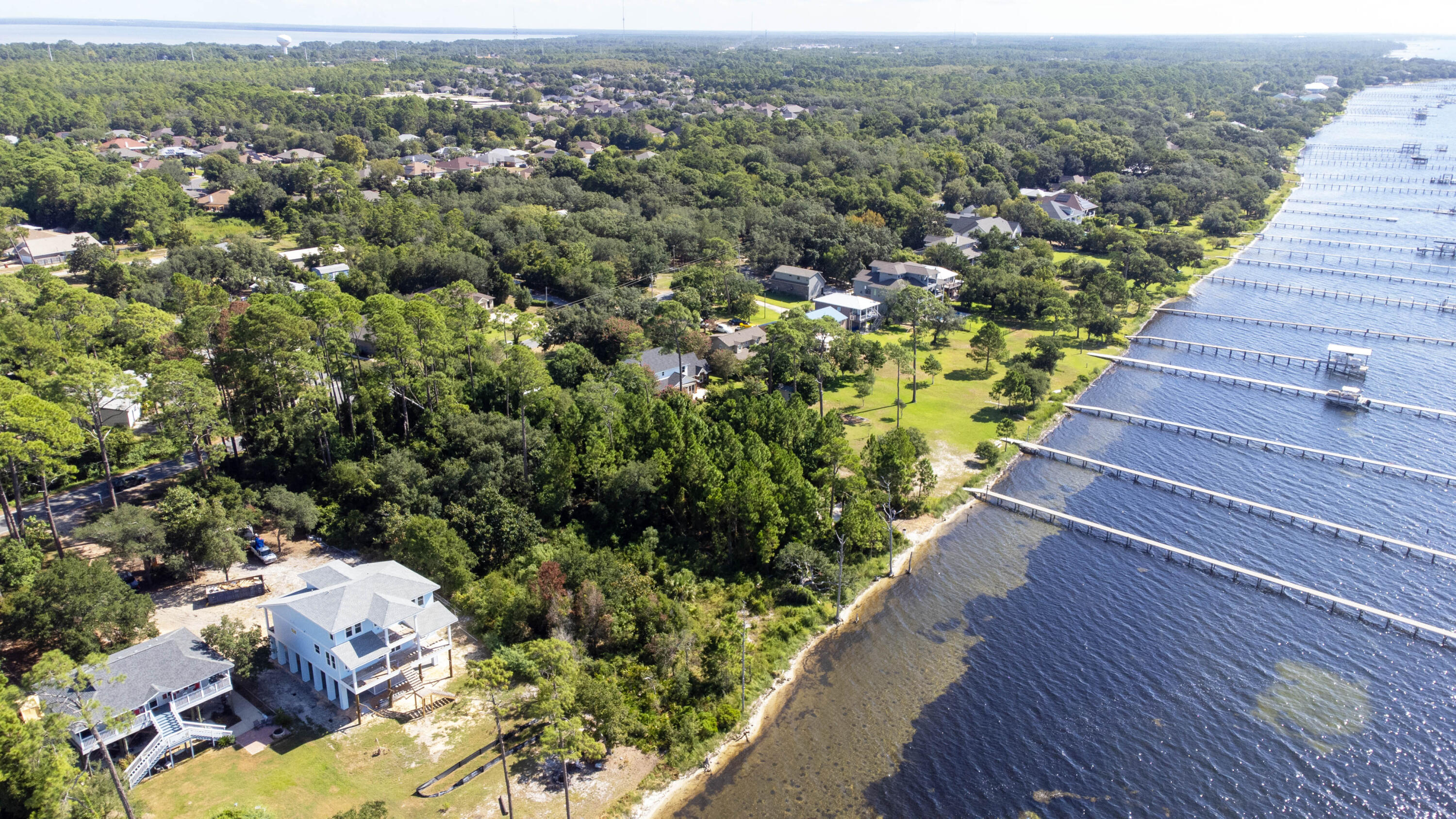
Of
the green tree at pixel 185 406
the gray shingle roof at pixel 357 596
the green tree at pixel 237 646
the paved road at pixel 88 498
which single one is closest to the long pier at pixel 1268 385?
the gray shingle roof at pixel 357 596

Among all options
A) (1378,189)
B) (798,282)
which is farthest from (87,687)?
(1378,189)

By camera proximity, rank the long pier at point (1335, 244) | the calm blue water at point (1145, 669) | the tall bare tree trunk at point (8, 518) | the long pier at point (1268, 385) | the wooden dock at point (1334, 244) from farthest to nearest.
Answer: the wooden dock at point (1334, 244) < the long pier at point (1335, 244) < the long pier at point (1268, 385) < the tall bare tree trunk at point (8, 518) < the calm blue water at point (1145, 669)

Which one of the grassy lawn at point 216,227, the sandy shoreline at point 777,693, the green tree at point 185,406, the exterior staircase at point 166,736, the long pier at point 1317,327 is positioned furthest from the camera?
the grassy lawn at point 216,227

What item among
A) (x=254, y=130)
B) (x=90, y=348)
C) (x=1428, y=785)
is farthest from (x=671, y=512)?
(x=254, y=130)

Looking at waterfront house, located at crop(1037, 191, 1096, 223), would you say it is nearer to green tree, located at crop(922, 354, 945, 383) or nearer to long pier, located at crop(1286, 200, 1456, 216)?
long pier, located at crop(1286, 200, 1456, 216)

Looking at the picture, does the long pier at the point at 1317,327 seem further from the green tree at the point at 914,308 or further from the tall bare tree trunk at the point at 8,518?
the tall bare tree trunk at the point at 8,518

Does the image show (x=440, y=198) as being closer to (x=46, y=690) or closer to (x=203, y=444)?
(x=203, y=444)
